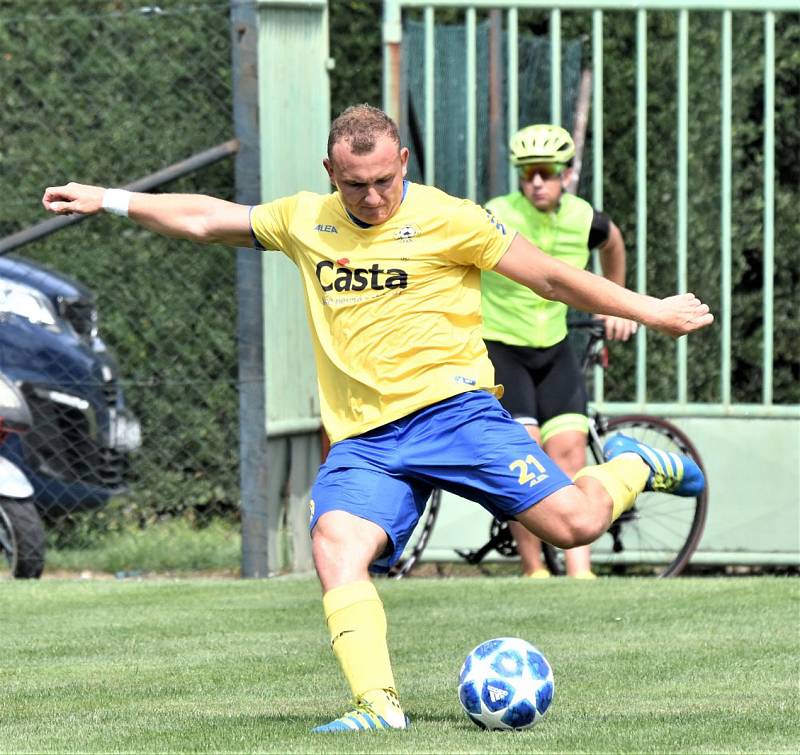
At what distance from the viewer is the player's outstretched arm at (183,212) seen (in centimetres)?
598

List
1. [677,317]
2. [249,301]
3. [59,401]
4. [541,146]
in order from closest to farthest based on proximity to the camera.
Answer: [677,317] → [541,146] → [249,301] → [59,401]

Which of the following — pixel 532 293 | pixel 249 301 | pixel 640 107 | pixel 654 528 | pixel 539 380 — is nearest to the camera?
pixel 532 293

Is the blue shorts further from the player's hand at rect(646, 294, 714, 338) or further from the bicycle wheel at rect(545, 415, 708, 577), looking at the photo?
the bicycle wheel at rect(545, 415, 708, 577)

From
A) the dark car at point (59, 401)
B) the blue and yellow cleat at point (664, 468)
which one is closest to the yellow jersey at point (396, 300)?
the blue and yellow cleat at point (664, 468)

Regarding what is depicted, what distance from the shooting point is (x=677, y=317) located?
5695 millimetres

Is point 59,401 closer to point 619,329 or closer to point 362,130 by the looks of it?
point 619,329

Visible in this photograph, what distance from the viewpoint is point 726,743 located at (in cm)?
506

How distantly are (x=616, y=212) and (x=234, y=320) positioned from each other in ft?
7.42

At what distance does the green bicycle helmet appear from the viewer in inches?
355

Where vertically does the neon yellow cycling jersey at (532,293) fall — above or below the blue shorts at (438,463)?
above

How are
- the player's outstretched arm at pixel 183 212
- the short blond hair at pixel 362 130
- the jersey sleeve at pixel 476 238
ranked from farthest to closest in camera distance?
the player's outstretched arm at pixel 183 212 → the jersey sleeve at pixel 476 238 → the short blond hair at pixel 362 130

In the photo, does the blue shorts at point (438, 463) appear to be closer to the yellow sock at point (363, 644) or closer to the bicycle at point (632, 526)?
the yellow sock at point (363, 644)

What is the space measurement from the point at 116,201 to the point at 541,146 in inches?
133

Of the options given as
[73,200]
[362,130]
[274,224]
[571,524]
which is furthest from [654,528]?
[362,130]
